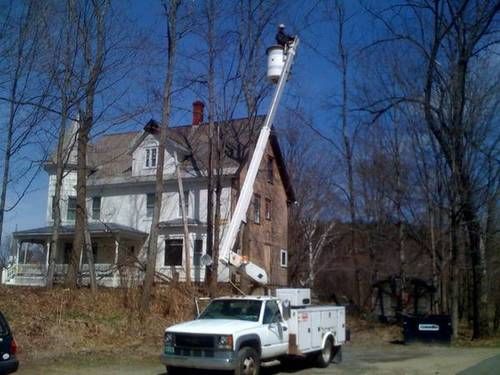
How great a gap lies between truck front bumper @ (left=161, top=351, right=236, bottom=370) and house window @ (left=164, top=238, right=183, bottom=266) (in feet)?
73.6

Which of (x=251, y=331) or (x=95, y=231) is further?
(x=95, y=231)

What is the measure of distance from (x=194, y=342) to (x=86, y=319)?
7.92 meters

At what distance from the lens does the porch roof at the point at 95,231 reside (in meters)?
34.7

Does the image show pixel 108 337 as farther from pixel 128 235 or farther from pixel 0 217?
pixel 128 235

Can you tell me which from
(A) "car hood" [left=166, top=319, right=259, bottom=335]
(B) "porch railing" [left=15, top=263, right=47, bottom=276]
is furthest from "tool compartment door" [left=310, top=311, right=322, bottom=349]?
(B) "porch railing" [left=15, top=263, right=47, bottom=276]

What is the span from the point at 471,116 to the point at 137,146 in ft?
65.9

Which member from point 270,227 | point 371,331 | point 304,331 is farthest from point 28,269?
point 304,331

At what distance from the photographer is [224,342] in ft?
40.7

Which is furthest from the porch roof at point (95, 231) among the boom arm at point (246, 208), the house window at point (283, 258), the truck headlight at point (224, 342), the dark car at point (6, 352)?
the dark car at point (6, 352)

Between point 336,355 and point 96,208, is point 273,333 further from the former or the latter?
point 96,208

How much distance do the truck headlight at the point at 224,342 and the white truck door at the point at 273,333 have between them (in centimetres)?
118

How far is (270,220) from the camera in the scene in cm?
3947

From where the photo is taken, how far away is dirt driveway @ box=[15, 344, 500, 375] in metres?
14.4

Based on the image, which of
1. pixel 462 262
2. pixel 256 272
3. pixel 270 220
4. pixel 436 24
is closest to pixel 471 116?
pixel 436 24
